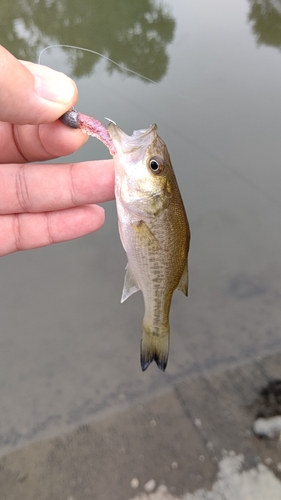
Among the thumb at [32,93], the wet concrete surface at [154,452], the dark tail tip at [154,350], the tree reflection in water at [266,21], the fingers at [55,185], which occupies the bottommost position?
the wet concrete surface at [154,452]

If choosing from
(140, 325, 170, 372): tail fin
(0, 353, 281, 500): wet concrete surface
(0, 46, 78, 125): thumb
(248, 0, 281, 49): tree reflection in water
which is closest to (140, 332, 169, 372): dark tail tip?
(140, 325, 170, 372): tail fin

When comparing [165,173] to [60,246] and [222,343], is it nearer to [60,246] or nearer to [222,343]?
[222,343]

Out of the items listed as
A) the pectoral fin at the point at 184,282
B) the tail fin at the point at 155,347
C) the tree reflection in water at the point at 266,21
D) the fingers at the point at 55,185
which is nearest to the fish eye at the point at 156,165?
the fingers at the point at 55,185

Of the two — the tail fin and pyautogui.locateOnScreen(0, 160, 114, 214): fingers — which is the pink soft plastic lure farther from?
the tail fin

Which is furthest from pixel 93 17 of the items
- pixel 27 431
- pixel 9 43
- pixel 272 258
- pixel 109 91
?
pixel 27 431

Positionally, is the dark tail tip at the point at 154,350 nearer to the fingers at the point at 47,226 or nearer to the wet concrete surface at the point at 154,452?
the fingers at the point at 47,226

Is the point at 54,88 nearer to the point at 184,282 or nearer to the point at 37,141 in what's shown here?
the point at 37,141

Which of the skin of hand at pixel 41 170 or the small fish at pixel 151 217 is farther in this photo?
the small fish at pixel 151 217
